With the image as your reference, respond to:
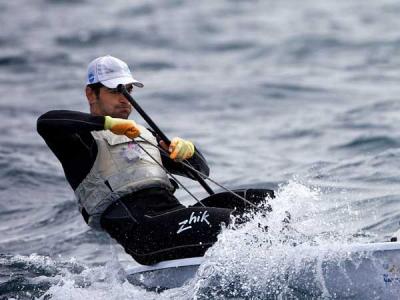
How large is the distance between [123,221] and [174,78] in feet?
30.5

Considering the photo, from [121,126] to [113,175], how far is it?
0.39 metres

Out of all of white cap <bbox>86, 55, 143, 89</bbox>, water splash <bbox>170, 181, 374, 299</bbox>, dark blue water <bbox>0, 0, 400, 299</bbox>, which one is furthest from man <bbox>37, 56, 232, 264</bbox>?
dark blue water <bbox>0, 0, 400, 299</bbox>

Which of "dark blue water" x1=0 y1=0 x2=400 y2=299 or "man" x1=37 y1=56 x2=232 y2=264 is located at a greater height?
"man" x1=37 y1=56 x2=232 y2=264

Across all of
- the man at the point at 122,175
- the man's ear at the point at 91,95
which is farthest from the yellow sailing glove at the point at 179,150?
the man's ear at the point at 91,95

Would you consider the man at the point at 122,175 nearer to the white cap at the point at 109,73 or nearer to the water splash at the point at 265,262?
the white cap at the point at 109,73

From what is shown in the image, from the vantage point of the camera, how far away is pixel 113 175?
540cm

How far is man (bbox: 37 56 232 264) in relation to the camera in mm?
5207

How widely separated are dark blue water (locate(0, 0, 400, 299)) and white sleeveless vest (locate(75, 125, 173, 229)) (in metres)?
0.52

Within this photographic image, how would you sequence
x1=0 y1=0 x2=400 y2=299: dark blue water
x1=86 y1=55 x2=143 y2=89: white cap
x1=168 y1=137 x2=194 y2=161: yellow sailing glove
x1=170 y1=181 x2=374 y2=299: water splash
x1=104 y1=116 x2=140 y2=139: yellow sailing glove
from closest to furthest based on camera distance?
1. x1=170 y1=181 x2=374 y2=299: water splash
2. x1=104 y1=116 x2=140 y2=139: yellow sailing glove
3. x1=168 y1=137 x2=194 y2=161: yellow sailing glove
4. x1=86 y1=55 x2=143 y2=89: white cap
5. x1=0 y1=0 x2=400 y2=299: dark blue water

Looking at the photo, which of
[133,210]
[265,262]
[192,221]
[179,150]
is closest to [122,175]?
[133,210]

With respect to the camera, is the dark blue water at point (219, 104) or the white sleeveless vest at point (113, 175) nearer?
the white sleeveless vest at point (113, 175)

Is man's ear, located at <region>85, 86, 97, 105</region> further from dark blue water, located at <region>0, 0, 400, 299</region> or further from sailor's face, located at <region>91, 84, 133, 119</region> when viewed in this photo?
dark blue water, located at <region>0, 0, 400, 299</region>

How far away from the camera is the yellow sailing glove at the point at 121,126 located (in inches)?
202

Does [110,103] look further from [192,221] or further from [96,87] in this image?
[192,221]
